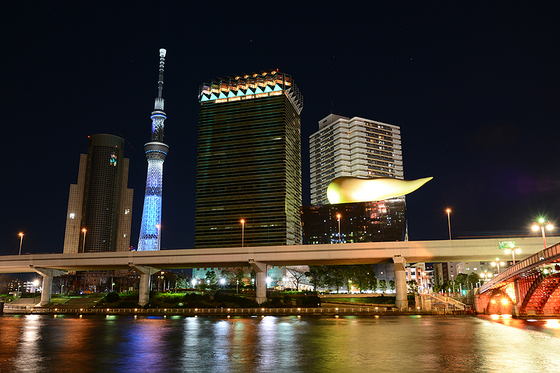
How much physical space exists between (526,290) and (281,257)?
34.6 m

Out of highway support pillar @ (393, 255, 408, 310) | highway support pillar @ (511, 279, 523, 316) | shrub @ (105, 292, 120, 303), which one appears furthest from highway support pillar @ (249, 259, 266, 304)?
highway support pillar @ (511, 279, 523, 316)

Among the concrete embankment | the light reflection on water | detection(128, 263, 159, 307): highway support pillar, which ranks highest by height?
detection(128, 263, 159, 307): highway support pillar

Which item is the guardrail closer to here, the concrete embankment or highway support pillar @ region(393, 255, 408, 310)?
the concrete embankment

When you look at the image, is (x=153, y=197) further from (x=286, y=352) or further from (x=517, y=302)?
(x=286, y=352)

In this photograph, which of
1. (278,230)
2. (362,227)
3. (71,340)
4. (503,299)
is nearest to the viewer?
(71,340)

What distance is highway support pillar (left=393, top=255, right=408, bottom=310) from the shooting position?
63531 mm

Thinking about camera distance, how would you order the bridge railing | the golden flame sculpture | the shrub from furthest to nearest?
the golden flame sculpture < the shrub < the bridge railing

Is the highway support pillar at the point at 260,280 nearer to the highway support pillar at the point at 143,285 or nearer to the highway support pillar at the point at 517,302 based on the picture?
the highway support pillar at the point at 143,285

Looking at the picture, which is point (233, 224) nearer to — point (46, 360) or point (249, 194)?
point (249, 194)

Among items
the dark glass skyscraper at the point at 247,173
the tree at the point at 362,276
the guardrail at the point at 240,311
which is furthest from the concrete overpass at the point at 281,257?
the dark glass skyscraper at the point at 247,173

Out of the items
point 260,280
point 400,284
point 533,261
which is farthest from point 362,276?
point 533,261

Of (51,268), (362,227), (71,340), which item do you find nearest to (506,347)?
(71,340)

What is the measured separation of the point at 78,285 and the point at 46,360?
200m

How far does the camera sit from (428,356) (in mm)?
21141
